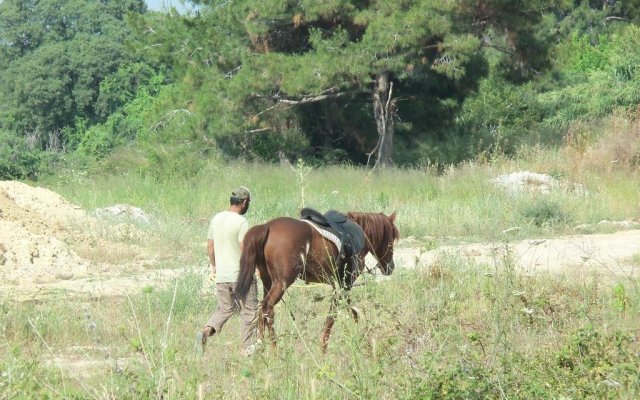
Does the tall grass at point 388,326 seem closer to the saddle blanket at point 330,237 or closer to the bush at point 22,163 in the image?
the saddle blanket at point 330,237

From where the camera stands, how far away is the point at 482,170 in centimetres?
2411

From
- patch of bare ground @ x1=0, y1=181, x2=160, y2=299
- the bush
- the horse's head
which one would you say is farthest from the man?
the bush

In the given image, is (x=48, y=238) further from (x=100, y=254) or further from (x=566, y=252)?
(x=566, y=252)

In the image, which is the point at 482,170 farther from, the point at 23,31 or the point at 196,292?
the point at 23,31

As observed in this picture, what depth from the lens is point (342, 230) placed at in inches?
382

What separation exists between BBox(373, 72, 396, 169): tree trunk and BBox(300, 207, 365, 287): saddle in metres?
18.6

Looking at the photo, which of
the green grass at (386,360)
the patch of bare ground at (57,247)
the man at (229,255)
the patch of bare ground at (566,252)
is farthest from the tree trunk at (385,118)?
the man at (229,255)

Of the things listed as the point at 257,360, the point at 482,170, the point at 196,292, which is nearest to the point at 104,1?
the point at 482,170

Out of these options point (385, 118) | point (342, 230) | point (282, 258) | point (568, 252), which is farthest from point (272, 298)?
point (385, 118)

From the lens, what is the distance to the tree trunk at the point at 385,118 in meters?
28.6

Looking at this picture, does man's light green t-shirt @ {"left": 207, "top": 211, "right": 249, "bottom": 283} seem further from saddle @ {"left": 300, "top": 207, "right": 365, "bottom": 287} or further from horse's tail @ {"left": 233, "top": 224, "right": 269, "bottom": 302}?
saddle @ {"left": 300, "top": 207, "right": 365, "bottom": 287}

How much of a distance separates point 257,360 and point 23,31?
6925cm

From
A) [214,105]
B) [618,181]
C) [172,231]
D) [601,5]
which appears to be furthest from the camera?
[601,5]

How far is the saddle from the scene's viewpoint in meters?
9.62
